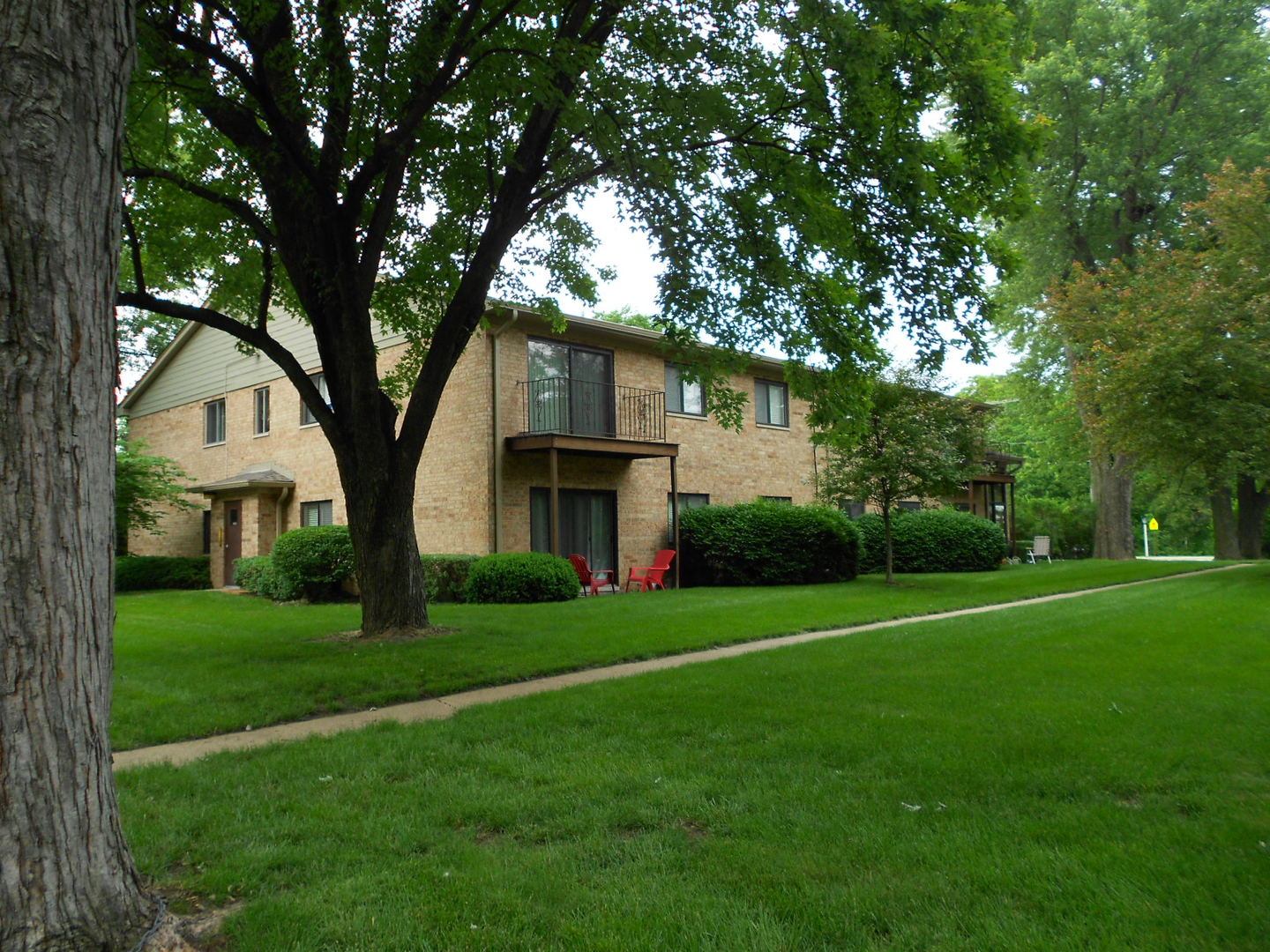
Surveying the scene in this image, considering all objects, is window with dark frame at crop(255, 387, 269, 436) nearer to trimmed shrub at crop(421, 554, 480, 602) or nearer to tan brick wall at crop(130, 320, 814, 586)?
tan brick wall at crop(130, 320, 814, 586)

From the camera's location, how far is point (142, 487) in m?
22.4

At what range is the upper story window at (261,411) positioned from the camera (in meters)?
23.4

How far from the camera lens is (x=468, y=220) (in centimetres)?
1270

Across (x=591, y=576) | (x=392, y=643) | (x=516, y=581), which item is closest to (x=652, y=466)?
(x=591, y=576)

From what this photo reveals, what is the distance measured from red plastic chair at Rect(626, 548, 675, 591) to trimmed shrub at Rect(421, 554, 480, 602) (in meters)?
3.94

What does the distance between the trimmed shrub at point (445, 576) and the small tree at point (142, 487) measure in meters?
10.1

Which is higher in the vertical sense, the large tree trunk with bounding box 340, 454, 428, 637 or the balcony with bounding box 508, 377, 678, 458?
the balcony with bounding box 508, 377, 678, 458

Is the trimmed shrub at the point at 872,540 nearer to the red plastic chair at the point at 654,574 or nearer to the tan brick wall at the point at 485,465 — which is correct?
the tan brick wall at the point at 485,465

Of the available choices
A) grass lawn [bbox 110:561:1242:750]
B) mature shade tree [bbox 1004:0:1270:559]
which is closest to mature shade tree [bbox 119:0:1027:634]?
grass lawn [bbox 110:561:1242:750]

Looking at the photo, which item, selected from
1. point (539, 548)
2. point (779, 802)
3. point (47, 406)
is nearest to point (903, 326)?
point (779, 802)

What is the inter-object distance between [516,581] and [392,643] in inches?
212

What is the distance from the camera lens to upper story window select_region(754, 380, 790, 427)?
22.9m

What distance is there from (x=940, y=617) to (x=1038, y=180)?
2023 centimetres

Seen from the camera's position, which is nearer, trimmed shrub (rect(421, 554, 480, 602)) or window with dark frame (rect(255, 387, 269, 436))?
trimmed shrub (rect(421, 554, 480, 602))
